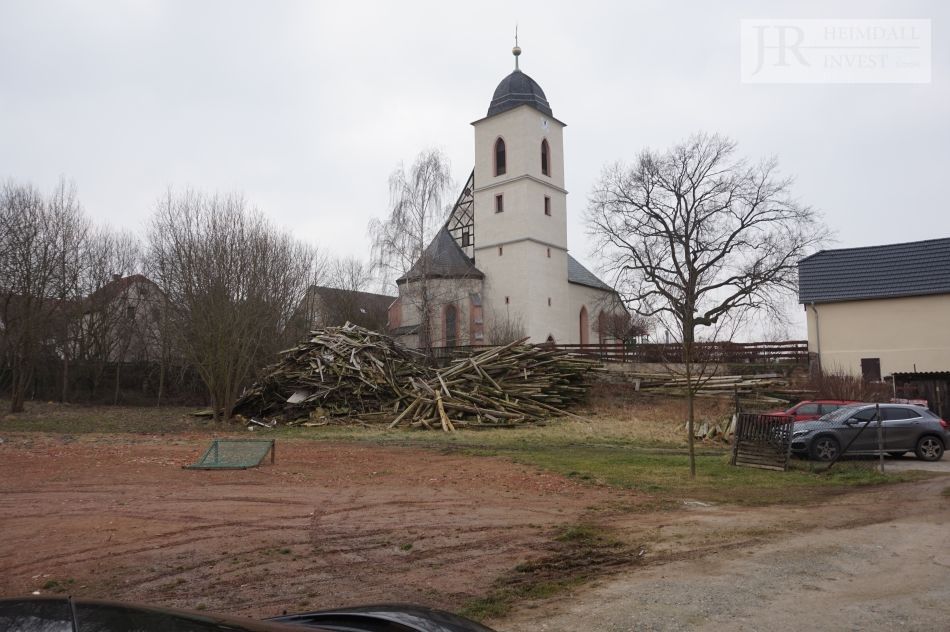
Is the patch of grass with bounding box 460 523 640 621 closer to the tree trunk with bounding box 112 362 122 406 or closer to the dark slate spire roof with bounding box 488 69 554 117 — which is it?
the tree trunk with bounding box 112 362 122 406

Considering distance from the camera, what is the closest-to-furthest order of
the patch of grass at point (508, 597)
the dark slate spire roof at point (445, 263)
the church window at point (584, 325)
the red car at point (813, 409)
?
the patch of grass at point (508, 597) → the red car at point (813, 409) → the dark slate spire roof at point (445, 263) → the church window at point (584, 325)

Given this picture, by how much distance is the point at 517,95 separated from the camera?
4703 centimetres

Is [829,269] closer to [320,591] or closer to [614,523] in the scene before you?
[614,523]

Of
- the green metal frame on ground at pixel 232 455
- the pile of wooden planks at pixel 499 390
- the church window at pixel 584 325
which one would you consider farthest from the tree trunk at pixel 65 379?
the church window at pixel 584 325

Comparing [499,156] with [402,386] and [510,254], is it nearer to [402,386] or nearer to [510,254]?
[510,254]

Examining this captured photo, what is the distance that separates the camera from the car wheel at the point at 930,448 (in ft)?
52.6

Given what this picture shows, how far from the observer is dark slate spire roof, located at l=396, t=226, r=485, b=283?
4056 cm

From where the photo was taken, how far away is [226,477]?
11.9 meters

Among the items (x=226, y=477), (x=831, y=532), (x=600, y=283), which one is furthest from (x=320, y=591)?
(x=600, y=283)

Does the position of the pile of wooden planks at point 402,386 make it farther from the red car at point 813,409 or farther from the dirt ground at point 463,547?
the dirt ground at point 463,547

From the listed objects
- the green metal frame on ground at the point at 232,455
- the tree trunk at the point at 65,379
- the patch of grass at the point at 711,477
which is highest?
the tree trunk at the point at 65,379

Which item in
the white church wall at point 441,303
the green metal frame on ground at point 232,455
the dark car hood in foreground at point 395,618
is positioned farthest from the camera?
the white church wall at point 441,303

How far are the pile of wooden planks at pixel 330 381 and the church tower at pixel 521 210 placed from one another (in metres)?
16.4

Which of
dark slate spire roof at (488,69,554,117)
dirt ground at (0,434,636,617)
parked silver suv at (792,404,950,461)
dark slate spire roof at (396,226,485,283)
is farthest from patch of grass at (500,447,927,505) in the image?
dark slate spire roof at (488,69,554,117)
